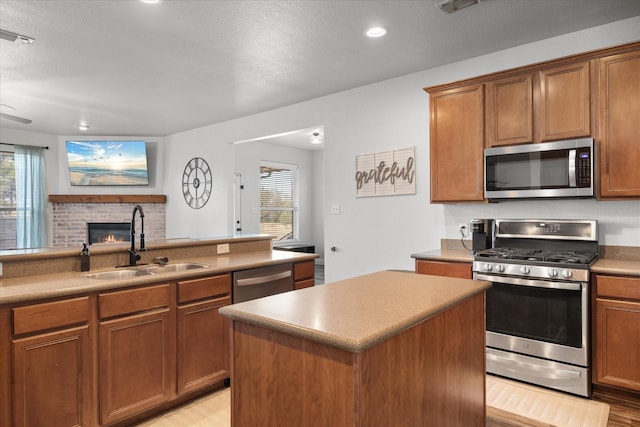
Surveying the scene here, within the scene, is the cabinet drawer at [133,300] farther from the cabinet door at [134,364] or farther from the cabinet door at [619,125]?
the cabinet door at [619,125]

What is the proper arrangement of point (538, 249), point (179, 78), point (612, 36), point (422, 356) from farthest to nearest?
point (179, 78) < point (538, 249) < point (612, 36) < point (422, 356)

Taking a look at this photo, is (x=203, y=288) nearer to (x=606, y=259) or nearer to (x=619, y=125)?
(x=606, y=259)

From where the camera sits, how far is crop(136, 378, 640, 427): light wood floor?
2.35 metres

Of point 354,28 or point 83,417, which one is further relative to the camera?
point 354,28

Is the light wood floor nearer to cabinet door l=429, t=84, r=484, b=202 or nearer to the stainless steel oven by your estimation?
the stainless steel oven

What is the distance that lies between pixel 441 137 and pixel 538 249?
1213 millimetres

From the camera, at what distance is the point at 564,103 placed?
2.90 m

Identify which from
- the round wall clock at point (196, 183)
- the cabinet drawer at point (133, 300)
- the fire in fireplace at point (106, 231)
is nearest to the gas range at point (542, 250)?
the cabinet drawer at point (133, 300)

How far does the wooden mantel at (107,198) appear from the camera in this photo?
22.3 ft

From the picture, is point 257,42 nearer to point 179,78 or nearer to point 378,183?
point 179,78

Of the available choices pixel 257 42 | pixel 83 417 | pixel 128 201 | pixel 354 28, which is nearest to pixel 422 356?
pixel 83 417

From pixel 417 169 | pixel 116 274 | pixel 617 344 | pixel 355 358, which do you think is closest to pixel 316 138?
pixel 417 169

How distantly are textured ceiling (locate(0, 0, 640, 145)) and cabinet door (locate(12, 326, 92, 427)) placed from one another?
2128 millimetres

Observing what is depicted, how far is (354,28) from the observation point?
119 inches
